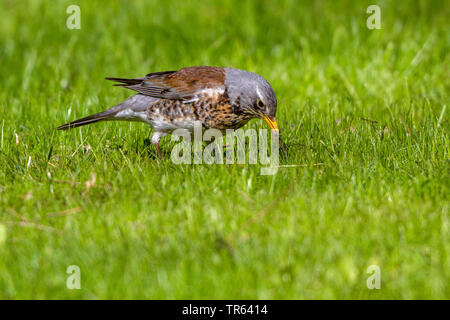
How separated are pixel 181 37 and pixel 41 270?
581 centimetres

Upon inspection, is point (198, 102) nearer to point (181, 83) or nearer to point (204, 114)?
point (204, 114)

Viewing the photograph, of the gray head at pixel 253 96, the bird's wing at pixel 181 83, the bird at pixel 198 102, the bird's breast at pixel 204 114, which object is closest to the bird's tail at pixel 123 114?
the bird at pixel 198 102

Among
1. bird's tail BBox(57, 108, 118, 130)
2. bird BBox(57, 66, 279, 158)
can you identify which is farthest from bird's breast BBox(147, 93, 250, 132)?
bird's tail BBox(57, 108, 118, 130)

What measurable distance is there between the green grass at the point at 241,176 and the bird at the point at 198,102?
0.26m

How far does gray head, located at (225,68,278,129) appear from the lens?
5.52 metres

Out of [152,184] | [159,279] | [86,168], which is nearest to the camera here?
[159,279]

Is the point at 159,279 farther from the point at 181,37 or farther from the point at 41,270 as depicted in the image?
the point at 181,37

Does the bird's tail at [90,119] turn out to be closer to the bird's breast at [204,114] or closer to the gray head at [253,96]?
the bird's breast at [204,114]

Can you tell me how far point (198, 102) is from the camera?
5.75 m

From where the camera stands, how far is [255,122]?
6742mm

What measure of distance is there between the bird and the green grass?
0.26m

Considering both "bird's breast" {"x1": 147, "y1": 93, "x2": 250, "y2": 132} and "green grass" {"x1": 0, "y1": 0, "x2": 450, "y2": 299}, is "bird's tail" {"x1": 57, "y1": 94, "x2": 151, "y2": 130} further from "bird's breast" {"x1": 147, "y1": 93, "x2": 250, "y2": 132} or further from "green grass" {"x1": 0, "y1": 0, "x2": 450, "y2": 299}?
"bird's breast" {"x1": 147, "y1": 93, "x2": 250, "y2": 132}

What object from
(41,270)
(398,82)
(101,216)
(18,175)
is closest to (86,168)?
(18,175)

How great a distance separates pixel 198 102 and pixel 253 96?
0.51 m
